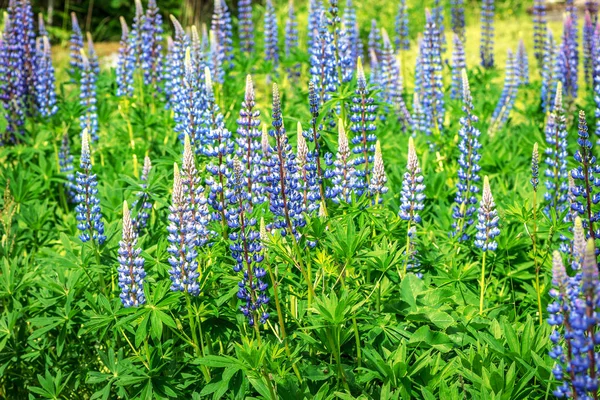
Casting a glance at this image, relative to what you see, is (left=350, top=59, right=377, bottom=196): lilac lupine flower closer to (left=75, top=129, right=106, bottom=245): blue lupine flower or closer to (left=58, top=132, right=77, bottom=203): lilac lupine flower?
(left=75, top=129, right=106, bottom=245): blue lupine flower

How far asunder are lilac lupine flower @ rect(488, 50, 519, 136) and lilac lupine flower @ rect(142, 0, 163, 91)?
9.27 feet

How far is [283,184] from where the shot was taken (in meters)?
3.10

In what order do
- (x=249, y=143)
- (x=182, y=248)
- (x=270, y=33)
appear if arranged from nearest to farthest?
(x=182, y=248) < (x=249, y=143) < (x=270, y=33)

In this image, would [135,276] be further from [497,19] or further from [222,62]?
[497,19]

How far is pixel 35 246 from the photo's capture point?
4715 mm

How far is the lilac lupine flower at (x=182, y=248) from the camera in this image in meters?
2.96

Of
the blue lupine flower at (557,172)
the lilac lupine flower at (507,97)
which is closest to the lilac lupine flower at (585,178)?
the blue lupine flower at (557,172)

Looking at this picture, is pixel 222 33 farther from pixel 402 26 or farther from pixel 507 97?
pixel 507 97

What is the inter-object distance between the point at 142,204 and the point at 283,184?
4.28ft

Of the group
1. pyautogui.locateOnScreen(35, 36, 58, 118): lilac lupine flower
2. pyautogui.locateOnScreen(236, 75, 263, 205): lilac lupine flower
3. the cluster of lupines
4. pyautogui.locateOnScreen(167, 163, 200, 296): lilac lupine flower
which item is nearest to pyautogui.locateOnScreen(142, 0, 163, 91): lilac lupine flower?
pyautogui.locateOnScreen(35, 36, 58, 118): lilac lupine flower

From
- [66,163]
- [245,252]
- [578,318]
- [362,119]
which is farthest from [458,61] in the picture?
[578,318]

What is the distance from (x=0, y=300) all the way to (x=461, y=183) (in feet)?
8.65

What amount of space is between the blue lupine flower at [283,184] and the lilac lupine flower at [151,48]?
341cm

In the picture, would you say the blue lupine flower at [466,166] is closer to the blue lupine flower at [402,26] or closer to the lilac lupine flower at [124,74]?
the lilac lupine flower at [124,74]
